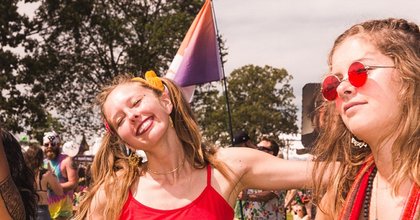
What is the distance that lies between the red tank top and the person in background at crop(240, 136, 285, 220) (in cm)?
492

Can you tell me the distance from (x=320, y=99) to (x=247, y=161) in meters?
0.86

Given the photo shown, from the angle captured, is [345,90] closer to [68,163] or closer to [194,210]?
[194,210]

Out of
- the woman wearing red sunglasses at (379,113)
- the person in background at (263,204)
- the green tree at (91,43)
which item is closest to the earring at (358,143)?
the woman wearing red sunglasses at (379,113)

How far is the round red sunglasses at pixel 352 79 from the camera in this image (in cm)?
243

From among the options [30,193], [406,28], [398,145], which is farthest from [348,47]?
[30,193]

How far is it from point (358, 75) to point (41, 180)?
7690 millimetres

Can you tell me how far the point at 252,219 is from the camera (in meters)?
9.03

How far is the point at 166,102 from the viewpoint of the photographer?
3.95 m

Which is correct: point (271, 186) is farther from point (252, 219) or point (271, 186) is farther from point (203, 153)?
point (252, 219)

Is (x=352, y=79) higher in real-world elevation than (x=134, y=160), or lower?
higher

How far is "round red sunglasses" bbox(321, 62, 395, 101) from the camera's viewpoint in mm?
2432

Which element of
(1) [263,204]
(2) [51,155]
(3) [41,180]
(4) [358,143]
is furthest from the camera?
(2) [51,155]

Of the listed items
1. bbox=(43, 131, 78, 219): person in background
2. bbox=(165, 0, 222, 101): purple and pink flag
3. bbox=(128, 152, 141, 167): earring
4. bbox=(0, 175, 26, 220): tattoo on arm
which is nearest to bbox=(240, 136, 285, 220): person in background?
bbox=(165, 0, 222, 101): purple and pink flag

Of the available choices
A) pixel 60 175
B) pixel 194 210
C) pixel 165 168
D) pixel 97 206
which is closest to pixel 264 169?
pixel 194 210
